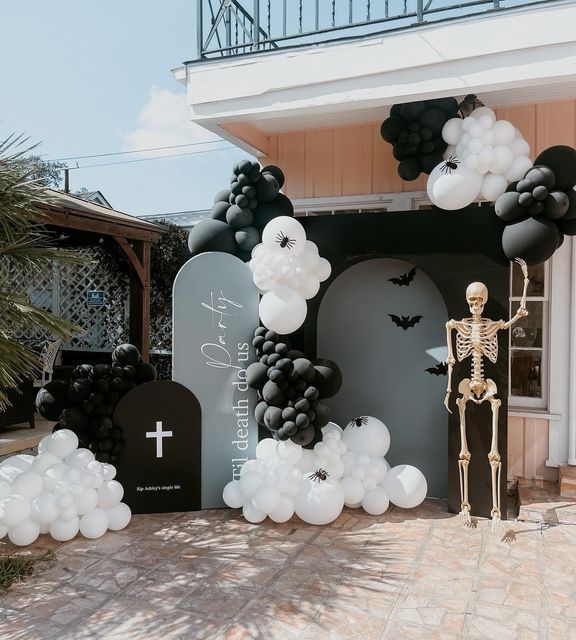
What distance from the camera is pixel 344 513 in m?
4.00

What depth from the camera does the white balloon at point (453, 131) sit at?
3982mm

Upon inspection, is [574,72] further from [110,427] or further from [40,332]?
[40,332]

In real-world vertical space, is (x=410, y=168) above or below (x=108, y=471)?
above

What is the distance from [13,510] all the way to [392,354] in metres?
3.02

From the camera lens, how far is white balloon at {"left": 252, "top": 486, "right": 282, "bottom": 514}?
3664 mm

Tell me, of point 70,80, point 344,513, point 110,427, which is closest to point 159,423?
point 110,427

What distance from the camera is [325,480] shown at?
3.78 metres

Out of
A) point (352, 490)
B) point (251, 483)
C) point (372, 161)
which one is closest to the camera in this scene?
point (251, 483)

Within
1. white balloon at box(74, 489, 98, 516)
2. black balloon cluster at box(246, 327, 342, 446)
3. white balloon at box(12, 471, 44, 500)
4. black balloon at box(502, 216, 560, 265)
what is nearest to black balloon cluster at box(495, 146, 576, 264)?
black balloon at box(502, 216, 560, 265)

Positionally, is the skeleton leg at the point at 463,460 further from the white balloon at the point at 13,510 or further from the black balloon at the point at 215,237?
the white balloon at the point at 13,510

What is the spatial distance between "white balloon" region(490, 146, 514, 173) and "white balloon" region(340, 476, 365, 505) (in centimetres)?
243

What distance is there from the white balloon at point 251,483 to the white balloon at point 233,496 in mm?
78

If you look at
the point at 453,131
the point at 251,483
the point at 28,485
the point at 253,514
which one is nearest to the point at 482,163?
the point at 453,131

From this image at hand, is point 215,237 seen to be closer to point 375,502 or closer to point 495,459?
point 375,502
